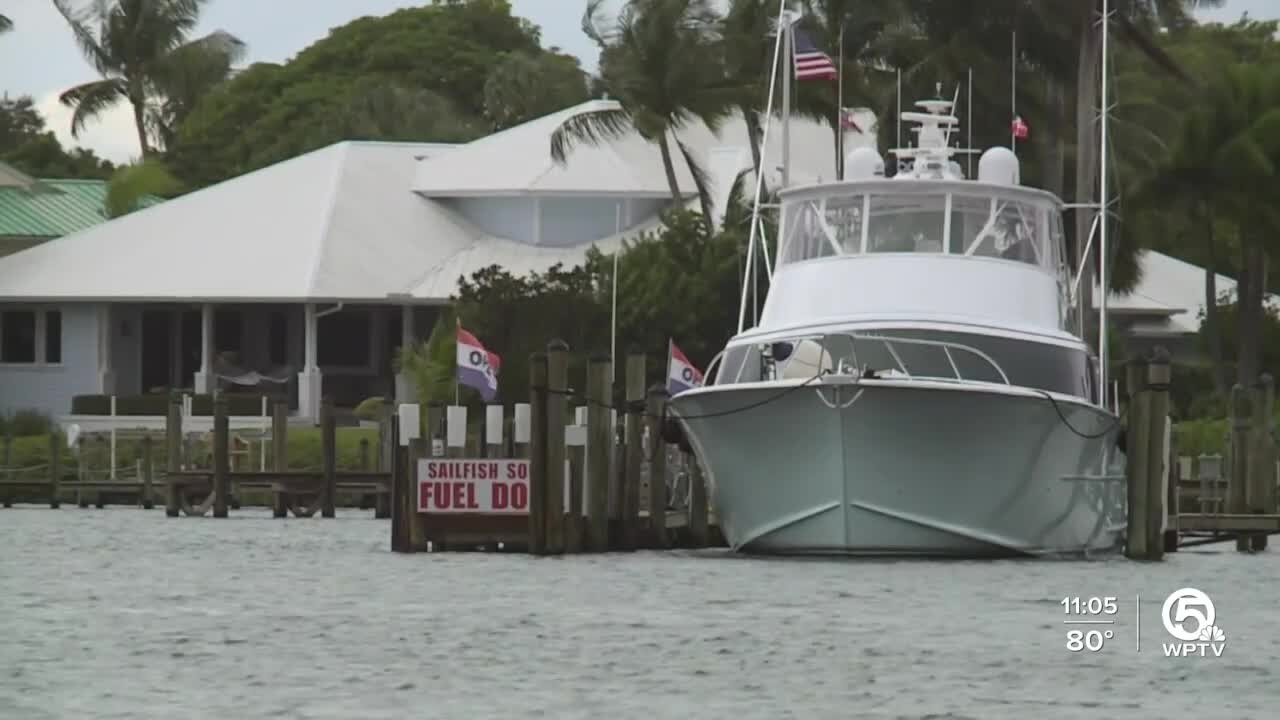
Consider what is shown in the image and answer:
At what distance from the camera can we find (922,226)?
29.8m

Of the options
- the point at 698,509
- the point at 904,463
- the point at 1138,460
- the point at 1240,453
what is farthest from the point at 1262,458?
the point at 904,463

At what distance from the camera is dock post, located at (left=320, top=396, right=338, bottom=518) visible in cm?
4162

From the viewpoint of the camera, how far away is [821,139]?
67.7 m

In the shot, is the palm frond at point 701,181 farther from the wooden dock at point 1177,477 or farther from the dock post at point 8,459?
the wooden dock at point 1177,477

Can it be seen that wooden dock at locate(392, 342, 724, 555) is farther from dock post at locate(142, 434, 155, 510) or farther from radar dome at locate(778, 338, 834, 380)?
dock post at locate(142, 434, 155, 510)

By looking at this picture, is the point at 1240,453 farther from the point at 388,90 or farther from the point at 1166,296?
the point at 388,90

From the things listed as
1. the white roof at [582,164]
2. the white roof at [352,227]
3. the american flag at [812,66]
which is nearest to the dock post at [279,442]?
the american flag at [812,66]

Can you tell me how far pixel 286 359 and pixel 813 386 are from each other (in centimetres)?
3812

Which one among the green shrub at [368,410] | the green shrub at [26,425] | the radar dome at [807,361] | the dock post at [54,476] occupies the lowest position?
the dock post at [54,476]

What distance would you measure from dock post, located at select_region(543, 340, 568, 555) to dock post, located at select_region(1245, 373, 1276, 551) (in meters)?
9.10

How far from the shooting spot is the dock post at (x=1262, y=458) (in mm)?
33250

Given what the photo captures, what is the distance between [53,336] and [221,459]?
73.3ft

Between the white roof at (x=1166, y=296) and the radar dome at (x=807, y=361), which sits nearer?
the radar dome at (x=807, y=361)

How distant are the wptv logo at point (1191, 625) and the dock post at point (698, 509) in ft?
27.2
